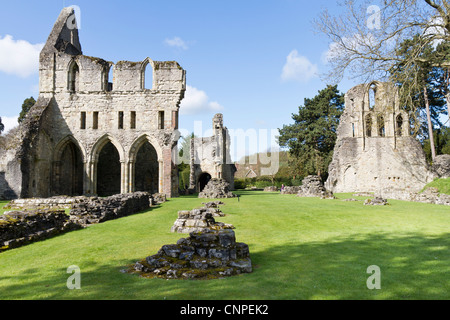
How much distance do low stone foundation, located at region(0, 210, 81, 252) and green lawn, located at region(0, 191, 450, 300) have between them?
34cm

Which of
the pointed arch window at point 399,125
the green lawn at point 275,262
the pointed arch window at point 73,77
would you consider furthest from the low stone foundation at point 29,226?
the pointed arch window at point 399,125

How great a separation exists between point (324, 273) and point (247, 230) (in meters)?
3.82

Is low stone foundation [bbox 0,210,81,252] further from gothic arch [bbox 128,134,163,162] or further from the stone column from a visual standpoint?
gothic arch [bbox 128,134,163,162]

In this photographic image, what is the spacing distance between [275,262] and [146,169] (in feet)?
75.0

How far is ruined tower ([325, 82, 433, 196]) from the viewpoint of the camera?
27.3 meters

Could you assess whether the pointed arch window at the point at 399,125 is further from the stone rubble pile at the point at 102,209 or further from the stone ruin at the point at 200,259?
the stone ruin at the point at 200,259

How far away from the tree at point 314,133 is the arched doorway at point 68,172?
2492 centimetres

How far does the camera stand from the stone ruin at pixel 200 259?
14.4 feet

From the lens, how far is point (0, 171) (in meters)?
17.8

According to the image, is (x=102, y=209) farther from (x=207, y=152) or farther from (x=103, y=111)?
(x=207, y=152)
